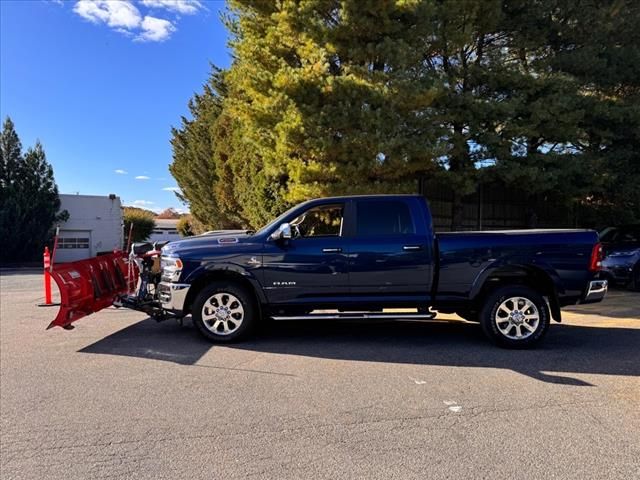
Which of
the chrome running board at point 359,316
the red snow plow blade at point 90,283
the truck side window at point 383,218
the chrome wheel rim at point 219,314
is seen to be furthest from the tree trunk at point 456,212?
the red snow plow blade at point 90,283

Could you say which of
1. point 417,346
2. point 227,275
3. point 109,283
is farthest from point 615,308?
point 109,283

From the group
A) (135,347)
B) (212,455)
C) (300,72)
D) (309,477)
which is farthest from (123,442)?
(300,72)

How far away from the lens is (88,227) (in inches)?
1531

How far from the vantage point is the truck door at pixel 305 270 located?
266 inches

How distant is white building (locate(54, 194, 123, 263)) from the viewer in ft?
125

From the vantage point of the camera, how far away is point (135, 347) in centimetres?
694

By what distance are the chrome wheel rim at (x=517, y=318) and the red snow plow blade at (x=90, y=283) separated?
5.92m

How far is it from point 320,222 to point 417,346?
2.32 m

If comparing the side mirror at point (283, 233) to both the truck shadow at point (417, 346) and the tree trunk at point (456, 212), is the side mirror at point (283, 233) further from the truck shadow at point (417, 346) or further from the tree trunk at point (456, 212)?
the tree trunk at point (456, 212)

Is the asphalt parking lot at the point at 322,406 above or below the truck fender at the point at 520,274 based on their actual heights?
below

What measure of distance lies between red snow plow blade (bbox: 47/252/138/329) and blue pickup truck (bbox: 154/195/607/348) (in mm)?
1314

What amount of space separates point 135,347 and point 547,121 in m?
10.4

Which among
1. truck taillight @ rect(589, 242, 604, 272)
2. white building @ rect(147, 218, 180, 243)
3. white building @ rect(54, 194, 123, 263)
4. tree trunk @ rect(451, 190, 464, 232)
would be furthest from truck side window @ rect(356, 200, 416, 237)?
white building @ rect(147, 218, 180, 243)

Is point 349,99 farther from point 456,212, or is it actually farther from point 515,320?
point 515,320
